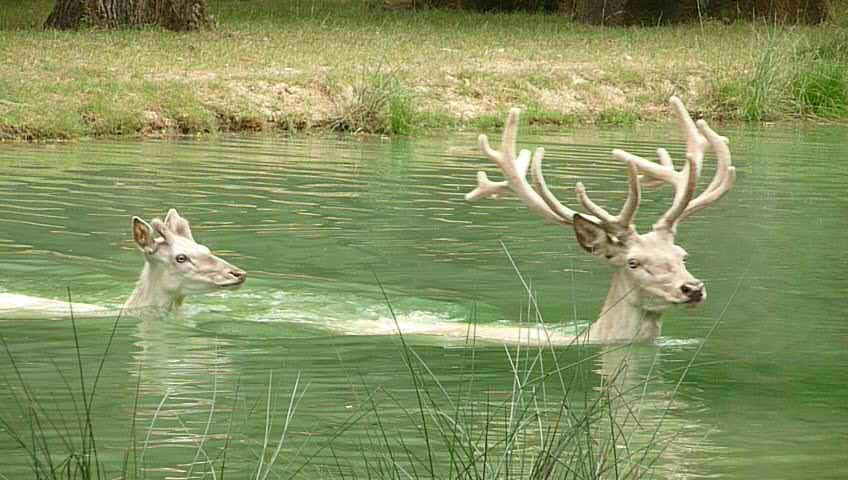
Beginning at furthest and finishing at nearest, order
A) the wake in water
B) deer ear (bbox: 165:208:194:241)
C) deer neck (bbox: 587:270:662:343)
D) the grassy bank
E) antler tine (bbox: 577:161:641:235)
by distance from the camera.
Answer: the grassy bank → deer ear (bbox: 165:208:194:241) → the wake in water → deer neck (bbox: 587:270:662:343) → antler tine (bbox: 577:161:641:235)

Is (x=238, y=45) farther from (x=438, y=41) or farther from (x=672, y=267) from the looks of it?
(x=672, y=267)

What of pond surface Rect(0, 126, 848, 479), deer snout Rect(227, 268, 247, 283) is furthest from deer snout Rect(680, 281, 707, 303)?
deer snout Rect(227, 268, 247, 283)

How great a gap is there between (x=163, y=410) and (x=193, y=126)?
1197 cm

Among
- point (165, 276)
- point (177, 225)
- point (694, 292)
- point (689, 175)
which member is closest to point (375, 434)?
point (694, 292)

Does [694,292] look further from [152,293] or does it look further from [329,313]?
[152,293]

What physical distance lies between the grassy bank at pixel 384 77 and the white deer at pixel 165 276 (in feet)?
26.4

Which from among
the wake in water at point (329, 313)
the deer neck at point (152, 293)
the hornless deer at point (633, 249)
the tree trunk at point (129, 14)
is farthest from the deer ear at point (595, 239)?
the tree trunk at point (129, 14)

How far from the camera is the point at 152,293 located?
10.0 metres

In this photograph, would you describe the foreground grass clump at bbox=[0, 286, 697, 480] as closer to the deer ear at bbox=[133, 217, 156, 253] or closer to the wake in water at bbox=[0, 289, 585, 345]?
the wake in water at bbox=[0, 289, 585, 345]

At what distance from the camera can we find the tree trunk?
25.0 meters

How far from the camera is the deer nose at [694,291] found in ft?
27.0

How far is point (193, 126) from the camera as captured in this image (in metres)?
18.9

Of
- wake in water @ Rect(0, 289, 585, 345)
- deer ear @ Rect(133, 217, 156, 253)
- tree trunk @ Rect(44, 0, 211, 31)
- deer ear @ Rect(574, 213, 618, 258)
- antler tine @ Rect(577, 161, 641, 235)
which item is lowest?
wake in water @ Rect(0, 289, 585, 345)

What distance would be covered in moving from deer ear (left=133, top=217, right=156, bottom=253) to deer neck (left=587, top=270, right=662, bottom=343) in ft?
8.89
